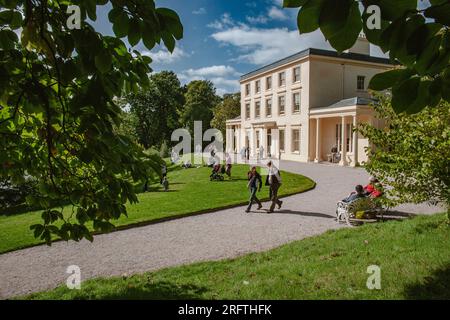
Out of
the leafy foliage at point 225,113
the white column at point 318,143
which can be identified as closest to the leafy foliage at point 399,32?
the white column at point 318,143

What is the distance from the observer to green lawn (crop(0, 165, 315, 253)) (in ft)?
35.7

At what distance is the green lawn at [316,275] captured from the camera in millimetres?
4738

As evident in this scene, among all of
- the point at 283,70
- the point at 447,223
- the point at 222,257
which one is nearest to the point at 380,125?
the point at 283,70

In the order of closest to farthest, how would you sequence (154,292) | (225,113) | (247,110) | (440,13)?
(440,13) → (154,292) → (247,110) → (225,113)

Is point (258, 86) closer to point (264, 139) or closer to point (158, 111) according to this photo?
point (264, 139)

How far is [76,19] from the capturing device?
1.92m

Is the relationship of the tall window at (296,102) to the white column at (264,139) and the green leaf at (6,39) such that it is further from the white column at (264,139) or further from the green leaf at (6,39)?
the green leaf at (6,39)

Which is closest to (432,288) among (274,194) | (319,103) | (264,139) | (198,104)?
(274,194)

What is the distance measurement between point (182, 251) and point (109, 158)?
639cm

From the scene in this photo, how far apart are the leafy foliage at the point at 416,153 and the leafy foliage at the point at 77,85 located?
200 inches

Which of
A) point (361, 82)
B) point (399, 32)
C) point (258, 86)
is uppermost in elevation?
point (258, 86)

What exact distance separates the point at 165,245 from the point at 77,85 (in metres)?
6.78

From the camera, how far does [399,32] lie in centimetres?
118

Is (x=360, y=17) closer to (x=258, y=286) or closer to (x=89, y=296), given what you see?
(x=258, y=286)
